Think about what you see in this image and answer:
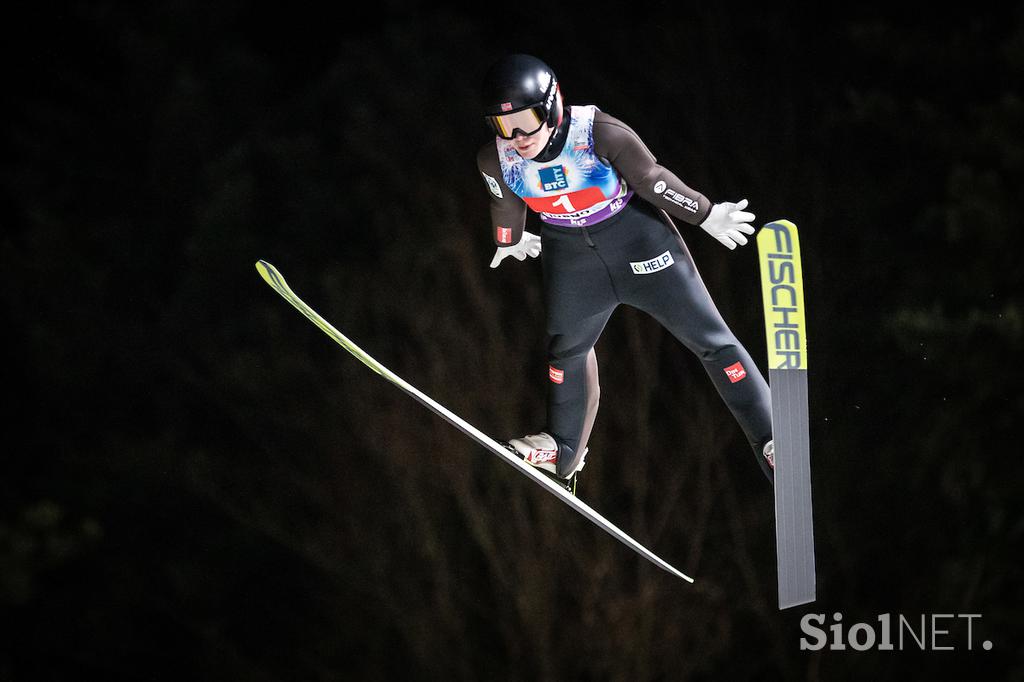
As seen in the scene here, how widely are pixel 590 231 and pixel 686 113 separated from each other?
237 cm

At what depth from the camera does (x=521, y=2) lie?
5.54 m

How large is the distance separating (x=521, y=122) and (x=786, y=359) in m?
0.86

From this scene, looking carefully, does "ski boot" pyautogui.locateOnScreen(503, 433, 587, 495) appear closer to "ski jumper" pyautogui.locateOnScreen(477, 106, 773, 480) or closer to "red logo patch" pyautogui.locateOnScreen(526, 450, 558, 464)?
"red logo patch" pyautogui.locateOnScreen(526, 450, 558, 464)

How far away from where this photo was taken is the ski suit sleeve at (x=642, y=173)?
10.5 feet

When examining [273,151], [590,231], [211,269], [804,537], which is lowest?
[804,537]

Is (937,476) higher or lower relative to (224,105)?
lower

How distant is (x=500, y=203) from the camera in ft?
11.3

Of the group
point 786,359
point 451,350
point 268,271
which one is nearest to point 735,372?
point 786,359

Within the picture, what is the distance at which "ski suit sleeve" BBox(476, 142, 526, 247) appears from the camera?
3344 millimetres

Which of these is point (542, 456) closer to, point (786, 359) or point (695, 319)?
point (695, 319)

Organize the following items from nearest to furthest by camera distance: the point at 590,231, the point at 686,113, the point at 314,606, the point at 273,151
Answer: the point at 590,231
the point at 686,113
the point at 273,151
the point at 314,606

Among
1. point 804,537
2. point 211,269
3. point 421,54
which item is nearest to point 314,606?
point 211,269

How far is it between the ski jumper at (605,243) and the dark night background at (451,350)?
202 cm

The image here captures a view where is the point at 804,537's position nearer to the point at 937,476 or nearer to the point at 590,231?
the point at 590,231
